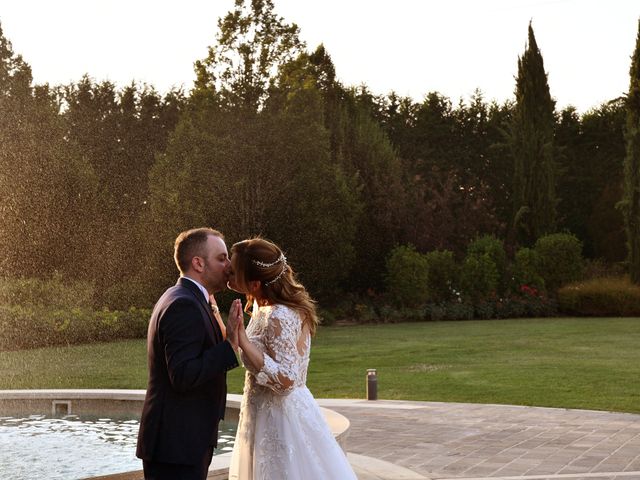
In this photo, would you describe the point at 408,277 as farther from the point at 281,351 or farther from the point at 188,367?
the point at 188,367

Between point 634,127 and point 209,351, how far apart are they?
3061cm

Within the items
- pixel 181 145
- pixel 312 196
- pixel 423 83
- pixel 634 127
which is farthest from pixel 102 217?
pixel 423 83

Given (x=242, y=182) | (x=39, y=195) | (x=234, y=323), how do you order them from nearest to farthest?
(x=234, y=323)
(x=242, y=182)
(x=39, y=195)

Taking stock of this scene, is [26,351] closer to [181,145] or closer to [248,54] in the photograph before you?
[181,145]

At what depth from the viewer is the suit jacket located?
3713mm

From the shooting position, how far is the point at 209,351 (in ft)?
12.2

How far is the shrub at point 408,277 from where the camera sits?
96.4 ft

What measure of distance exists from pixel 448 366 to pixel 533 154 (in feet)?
63.1

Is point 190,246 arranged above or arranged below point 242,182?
below

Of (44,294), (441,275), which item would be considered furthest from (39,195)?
(441,275)

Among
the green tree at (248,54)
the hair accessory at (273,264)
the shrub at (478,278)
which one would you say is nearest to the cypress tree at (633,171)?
the shrub at (478,278)

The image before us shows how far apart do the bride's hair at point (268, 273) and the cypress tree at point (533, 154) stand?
101ft

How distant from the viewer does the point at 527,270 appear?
31.7m

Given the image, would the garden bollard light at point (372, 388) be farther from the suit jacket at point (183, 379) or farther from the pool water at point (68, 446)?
the suit jacket at point (183, 379)
